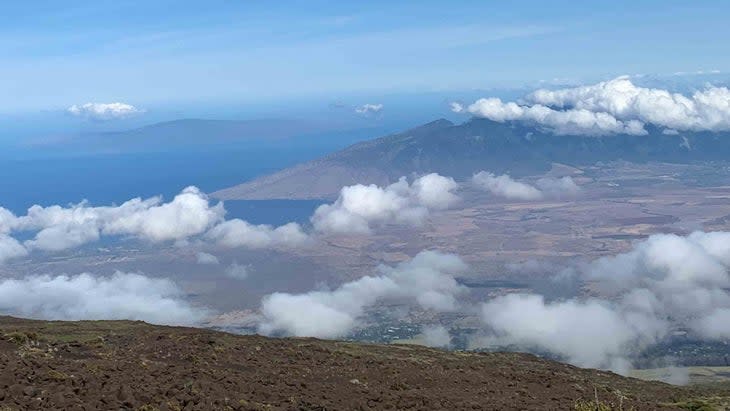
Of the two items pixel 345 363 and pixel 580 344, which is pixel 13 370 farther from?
pixel 580 344

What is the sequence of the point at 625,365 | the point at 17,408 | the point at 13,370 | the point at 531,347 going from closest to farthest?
the point at 17,408 → the point at 13,370 → the point at 625,365 → the point at 531,347

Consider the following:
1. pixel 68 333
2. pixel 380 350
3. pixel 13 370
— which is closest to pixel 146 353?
pixel 13 370

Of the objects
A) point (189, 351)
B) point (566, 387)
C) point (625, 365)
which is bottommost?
point (625, 365)

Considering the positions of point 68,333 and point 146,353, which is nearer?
point 146,353

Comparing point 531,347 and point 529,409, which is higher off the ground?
point 529,409

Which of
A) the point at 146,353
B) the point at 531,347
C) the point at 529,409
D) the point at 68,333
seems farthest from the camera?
the point at 531,347

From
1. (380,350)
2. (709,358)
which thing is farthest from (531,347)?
(380,350)

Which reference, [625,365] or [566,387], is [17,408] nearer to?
[566,387]
